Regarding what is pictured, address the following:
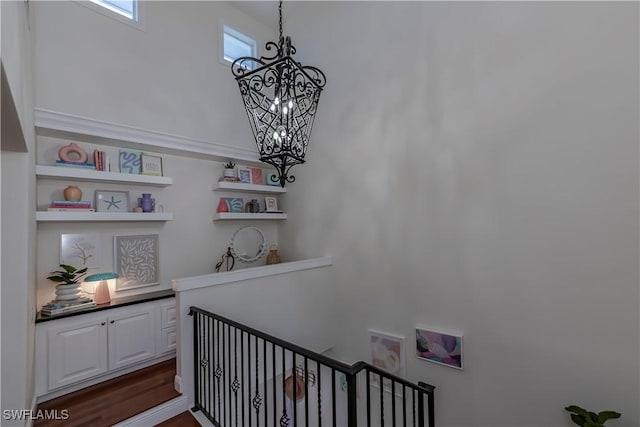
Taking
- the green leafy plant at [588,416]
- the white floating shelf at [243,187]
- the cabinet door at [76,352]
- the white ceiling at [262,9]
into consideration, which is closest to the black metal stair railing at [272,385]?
the cabinet door at [76,352]

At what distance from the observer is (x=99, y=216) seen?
116 inches

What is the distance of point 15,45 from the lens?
1.58m

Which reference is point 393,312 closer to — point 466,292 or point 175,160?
point 466,292

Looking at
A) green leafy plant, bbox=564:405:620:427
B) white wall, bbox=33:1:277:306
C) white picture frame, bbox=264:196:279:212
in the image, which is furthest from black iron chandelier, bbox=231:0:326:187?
green leafy plant, bbox=564:405:620:427

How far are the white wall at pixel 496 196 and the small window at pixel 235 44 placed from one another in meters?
1.54

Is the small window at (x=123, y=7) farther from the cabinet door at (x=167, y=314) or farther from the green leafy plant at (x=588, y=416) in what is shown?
the green leafy plant at (x=588, y=416)

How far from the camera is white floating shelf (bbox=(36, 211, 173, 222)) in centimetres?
268

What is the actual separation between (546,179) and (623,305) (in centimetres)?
107

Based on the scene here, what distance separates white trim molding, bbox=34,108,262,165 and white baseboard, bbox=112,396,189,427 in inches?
103

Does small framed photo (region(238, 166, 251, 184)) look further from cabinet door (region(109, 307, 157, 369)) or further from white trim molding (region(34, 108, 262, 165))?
cabinet door (region(109, 307, 157, 369))

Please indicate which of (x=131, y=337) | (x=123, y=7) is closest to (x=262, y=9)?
(x=123, y=7)

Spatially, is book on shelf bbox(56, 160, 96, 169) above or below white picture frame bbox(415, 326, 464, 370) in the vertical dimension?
above

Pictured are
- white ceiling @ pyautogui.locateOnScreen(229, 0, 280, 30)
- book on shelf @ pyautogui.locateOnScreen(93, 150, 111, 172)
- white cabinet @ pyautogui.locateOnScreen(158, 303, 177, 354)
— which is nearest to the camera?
book on shelf @ pyautogui.locateOnScreen(93, 150, 111, 172)

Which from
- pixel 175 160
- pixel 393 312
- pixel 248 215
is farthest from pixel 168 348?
pixel 393 312
